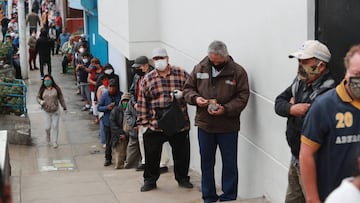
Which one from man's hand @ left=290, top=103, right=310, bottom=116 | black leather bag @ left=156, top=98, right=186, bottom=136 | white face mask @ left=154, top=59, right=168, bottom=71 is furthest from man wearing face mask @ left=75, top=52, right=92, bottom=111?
man's hand @ left=290, top=103, right=310, bottom=116

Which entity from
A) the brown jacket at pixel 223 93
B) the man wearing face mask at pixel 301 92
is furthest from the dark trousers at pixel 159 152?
the man wearing face mask at pixel 301 92

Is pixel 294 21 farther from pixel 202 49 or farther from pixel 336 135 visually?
pixel 202 49

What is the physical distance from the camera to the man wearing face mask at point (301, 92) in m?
5.47

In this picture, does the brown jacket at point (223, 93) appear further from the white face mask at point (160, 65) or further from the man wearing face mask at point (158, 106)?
the white face mask at point (160, 65)

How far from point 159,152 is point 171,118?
615mm

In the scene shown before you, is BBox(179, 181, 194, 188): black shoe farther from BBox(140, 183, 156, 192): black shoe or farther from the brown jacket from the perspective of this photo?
the brown jacket

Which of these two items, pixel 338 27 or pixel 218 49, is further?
pixel 218 49

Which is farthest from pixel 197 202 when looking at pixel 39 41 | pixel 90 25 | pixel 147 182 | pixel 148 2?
pixel 90 25

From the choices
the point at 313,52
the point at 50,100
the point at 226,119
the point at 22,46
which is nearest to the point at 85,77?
the point at 50,100

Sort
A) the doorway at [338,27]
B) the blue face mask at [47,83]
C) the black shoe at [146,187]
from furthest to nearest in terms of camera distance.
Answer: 1. the blue face mask at [47,83]
2. the black shoe at [146,187]
3. the doorway at [338,27]

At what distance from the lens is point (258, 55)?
770cm

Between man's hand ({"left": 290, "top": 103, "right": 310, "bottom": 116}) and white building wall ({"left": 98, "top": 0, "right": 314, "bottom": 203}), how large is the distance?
1000 millimetres

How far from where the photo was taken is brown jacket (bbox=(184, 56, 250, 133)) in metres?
7.47

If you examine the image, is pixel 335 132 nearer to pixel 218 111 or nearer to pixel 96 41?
pixel 218 111
